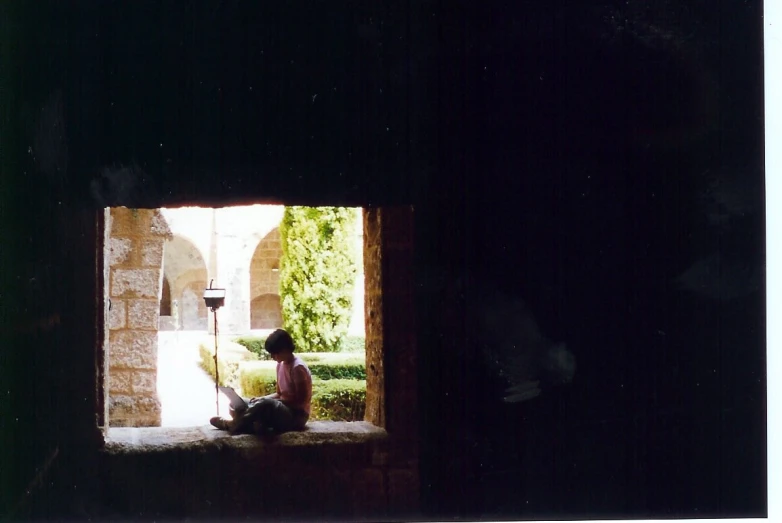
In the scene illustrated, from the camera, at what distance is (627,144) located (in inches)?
179

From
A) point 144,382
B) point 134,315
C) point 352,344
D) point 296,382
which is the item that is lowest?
point 352,344

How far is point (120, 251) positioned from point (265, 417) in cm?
293

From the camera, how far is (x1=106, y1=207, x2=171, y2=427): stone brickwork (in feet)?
22.0

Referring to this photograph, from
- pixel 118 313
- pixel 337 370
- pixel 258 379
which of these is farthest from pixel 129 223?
pixel 337 370

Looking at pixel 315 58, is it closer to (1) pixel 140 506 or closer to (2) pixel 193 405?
(1) pixel 140 506

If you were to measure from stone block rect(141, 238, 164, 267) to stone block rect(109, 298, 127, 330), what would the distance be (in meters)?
0.40

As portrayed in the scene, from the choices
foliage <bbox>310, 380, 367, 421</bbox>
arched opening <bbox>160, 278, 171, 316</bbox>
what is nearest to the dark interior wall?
foliage <bbox>310, 380, 367, 421</bbox>

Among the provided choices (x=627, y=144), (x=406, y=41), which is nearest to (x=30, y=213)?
(x=406, y=41)

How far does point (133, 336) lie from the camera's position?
675 cm

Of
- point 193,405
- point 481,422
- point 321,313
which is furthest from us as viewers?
point 321,313

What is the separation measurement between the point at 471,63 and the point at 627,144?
105 centimetres

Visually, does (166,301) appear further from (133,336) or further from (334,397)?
(133,336)

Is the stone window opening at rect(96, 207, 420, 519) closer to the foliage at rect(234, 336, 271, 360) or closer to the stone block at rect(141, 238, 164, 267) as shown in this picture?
the stone block at rect(141, 238, 164, 267)

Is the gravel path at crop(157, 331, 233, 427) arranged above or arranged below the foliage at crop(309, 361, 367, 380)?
below
